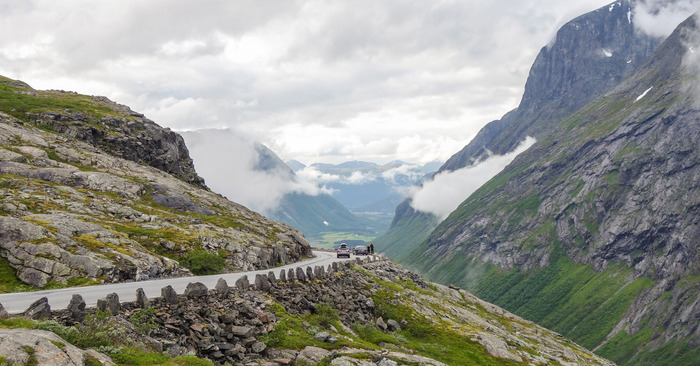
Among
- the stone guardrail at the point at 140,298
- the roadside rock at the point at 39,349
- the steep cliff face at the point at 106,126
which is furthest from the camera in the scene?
the steep cliff face at the point at 106,126

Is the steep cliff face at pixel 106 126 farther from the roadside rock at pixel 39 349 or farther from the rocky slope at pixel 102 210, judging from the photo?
the roadside rock at pixel 39 349

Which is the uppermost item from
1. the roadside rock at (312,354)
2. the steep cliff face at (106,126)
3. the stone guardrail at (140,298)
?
the steep cliff face at (106,126)

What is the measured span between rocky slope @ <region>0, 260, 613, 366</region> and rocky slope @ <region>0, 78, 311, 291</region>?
15.7 metres

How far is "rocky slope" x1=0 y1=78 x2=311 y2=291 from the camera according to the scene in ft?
116

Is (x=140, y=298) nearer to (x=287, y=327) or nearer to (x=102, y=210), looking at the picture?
(x=287, y=327)

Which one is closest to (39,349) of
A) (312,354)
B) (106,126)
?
(312,354)

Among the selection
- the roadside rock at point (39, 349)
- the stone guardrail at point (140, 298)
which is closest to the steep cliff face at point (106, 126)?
the stone guardrail at point (140, 298)

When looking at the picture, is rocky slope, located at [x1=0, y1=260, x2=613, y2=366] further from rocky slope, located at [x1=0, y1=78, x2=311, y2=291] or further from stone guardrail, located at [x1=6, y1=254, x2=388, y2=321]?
rocky slope, located at [x1=0, y1=78, x2=311, y2=291]

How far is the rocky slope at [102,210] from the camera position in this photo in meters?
35.5

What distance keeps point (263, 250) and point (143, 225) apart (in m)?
16.1

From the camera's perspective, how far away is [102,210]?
2183 inches

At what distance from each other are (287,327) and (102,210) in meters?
41.7

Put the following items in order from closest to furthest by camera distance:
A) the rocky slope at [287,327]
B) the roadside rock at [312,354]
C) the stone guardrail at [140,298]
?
1. the stone guardrail at [140,298]
2. the rocky slope at [287,327]
3. the roadside rock at [312,354]

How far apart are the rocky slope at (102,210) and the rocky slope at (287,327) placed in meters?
15.7
